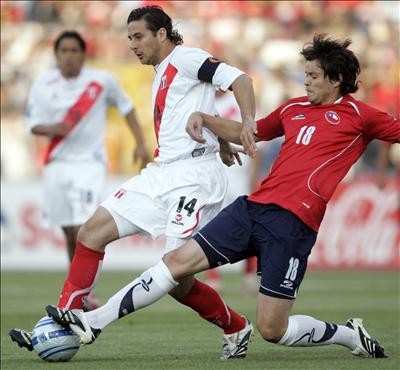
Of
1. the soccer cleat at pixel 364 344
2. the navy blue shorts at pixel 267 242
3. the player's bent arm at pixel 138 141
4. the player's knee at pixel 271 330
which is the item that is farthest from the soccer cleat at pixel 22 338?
the player's bent arm at pixel 138 141

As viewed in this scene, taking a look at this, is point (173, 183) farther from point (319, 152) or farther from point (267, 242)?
point (319, 152)

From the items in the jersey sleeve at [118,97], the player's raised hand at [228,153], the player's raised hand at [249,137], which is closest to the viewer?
the player's raised hand at [249,137]

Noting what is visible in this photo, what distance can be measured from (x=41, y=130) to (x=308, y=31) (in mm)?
11653

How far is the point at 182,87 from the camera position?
7.82m

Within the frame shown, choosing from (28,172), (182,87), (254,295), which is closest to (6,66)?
(28,172)

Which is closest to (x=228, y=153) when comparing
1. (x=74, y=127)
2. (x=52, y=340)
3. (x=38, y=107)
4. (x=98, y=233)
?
(x=98, y=233)

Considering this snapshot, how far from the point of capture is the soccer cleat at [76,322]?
7.09 m

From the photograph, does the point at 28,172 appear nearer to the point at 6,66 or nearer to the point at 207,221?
the point at 6,66

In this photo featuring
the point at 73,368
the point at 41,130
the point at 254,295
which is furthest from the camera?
the point at 254,295

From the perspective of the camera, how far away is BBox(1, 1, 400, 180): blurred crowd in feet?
69.1

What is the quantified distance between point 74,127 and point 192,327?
2.79 m

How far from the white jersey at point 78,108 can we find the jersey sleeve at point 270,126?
4.35 metres

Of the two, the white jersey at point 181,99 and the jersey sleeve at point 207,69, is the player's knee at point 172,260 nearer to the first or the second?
the white jersey at point 181,99


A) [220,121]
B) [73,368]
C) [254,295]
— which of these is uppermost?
[220,121]
